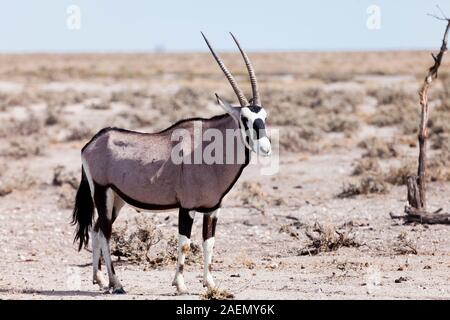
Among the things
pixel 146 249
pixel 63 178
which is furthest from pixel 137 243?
pixel 63 178

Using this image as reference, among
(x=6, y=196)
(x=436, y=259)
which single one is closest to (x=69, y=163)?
(x=6, y=196)

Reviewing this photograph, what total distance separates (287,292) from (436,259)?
2418mm

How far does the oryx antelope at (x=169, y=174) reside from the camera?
27.0 feet

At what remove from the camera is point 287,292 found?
831cm

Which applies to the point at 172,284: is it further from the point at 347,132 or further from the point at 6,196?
the point at 347,132

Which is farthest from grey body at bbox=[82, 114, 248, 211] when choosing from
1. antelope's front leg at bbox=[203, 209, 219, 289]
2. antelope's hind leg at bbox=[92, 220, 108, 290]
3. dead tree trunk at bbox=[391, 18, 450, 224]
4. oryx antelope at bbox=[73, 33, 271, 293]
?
dead tree trunk at bbox=[391, 18, 450, 224]

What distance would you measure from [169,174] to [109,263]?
1.00m

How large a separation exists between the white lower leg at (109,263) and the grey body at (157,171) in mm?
485

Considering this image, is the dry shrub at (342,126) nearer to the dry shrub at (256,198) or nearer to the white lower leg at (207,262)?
the dry shrub at (256,198)

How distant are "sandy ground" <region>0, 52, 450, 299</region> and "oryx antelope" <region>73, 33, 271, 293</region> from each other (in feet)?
1.48

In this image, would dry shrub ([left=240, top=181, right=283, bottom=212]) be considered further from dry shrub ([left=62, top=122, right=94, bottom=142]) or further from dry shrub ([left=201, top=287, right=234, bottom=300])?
dry shrub ([left=62, top=122, right=94, bottom=142])

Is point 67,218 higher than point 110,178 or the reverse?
the reverse

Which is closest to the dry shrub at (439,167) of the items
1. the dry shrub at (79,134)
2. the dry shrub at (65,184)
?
the dry shrub at (65,184)
